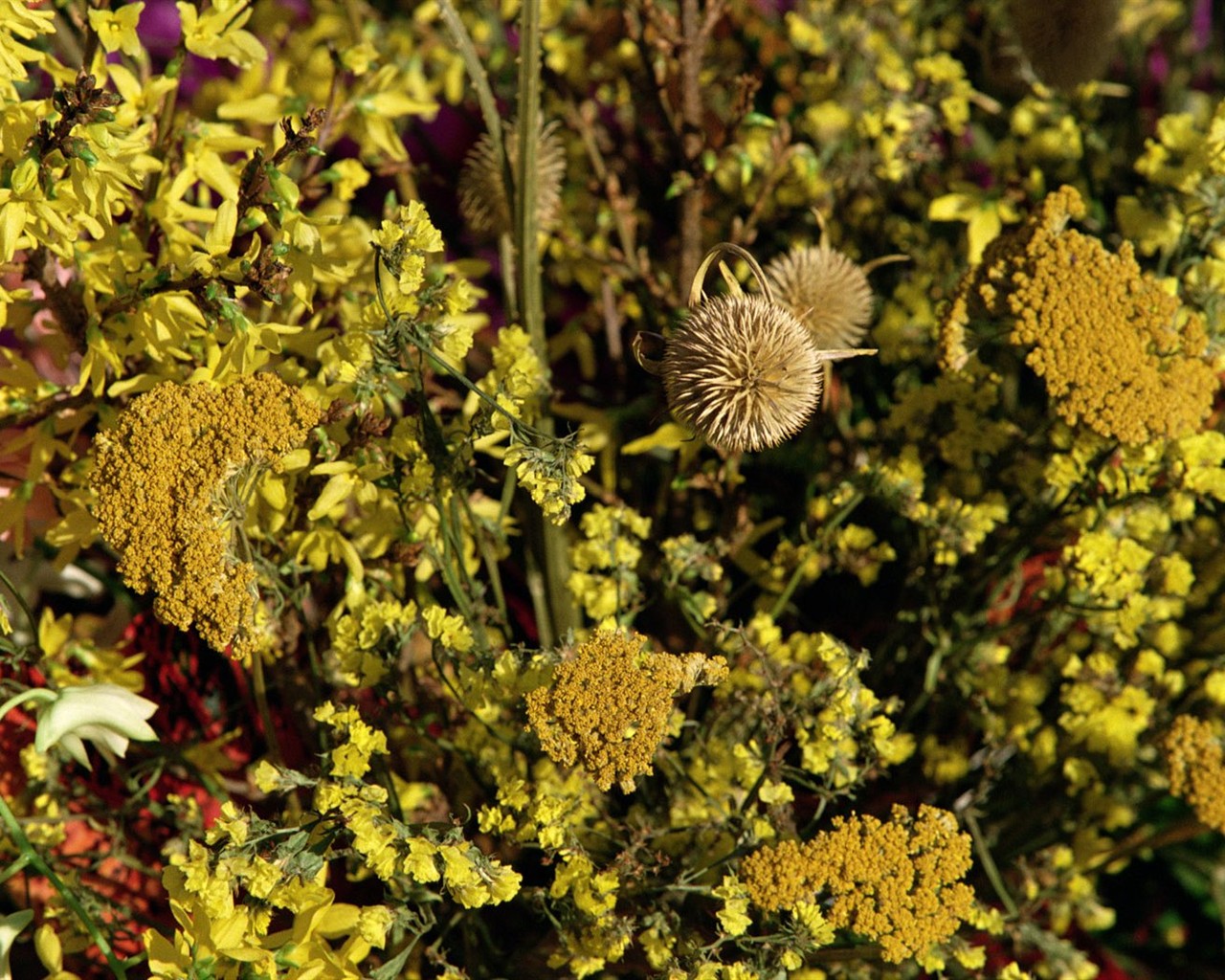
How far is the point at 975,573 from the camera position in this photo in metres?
0.69

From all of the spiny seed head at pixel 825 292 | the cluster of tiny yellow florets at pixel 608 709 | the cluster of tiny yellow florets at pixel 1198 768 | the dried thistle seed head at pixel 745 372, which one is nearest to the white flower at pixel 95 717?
the cluster of tiny yellow florets at pixel 608 709

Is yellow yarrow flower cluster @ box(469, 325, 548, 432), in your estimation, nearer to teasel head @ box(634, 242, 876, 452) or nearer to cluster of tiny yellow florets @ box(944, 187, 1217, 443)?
teasel head @ box(634, 242, 876, 452)

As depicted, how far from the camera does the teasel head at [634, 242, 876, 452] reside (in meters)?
0.53

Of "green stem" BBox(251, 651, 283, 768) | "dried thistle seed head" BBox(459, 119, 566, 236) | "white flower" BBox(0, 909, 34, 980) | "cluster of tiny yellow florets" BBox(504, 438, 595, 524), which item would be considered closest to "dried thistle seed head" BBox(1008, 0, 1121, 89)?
"dried thistle seed head" BBox(459, 119, 566, 236)

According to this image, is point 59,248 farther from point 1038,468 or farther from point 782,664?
point 1038,468

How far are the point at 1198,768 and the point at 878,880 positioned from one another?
0.22m

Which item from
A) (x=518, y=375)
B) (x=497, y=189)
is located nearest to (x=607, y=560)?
Result: (x=518, y=375)

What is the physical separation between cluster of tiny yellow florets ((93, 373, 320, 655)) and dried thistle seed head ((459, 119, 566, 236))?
0.78 feet

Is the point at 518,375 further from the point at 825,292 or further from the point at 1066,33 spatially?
the point at 1066,33

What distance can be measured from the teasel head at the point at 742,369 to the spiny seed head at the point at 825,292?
0.11 m

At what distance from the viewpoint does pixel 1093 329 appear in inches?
22.6

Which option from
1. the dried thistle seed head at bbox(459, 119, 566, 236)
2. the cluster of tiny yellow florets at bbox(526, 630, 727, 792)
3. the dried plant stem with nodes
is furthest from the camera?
the dried thistle seed head at bbox(459, 119, 566, 236)

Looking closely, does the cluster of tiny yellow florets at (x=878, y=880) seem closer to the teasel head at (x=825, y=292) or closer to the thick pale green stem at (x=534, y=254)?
the thick pale green stem at (x=534, y=254)

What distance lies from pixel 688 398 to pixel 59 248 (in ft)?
0.94
